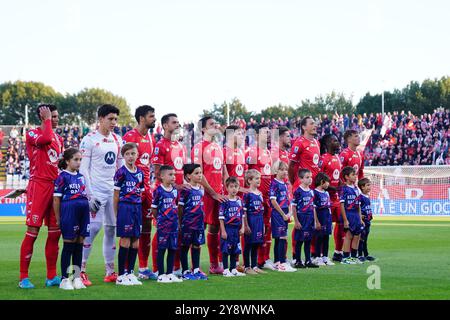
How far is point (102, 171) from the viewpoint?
10312 millimetres

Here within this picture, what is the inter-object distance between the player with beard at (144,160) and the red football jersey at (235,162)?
5.47 feet

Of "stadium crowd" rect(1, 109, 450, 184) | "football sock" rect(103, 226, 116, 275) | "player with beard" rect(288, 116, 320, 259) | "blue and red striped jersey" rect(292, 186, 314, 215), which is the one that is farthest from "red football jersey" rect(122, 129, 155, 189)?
"stadium crowd" rect(1, 109, 450, 184)

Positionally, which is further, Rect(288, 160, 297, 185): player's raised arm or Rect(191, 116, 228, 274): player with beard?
Rect(288, 160, 297, 185): player's raised arm

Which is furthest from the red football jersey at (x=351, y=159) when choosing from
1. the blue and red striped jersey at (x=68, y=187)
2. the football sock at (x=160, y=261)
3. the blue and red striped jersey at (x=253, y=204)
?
the blue and red striped jersey at (x=68, y=187)

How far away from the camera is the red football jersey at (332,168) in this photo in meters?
13.7

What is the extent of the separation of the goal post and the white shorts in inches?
945

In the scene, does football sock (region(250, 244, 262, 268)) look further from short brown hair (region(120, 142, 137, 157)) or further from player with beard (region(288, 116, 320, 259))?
short brown hair (region(120, 142, 137, 157))

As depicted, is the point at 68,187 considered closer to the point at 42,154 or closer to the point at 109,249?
the point at 42,154

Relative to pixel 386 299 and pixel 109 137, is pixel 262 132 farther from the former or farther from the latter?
pixel 386 299

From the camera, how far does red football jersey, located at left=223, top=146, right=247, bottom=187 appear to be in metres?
12.2

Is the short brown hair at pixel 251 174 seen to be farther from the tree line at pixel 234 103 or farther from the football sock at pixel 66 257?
the tree line at pixel 234 103

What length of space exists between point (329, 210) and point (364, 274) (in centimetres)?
233

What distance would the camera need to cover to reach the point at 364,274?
10930 mm
